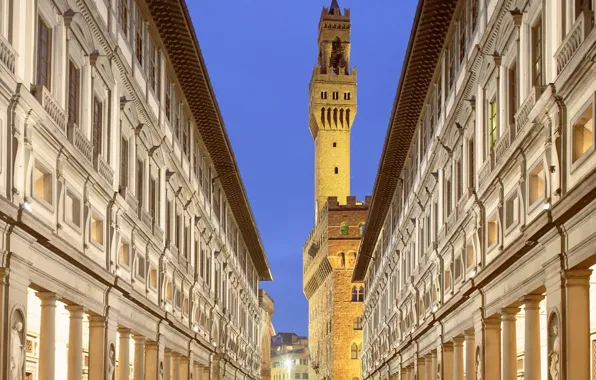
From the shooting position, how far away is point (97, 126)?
28.2m

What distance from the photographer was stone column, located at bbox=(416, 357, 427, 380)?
47625 mm

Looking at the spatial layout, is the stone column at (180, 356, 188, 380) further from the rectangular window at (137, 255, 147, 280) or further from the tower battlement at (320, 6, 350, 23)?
the tower battlement at (320, 6, 350, 23)

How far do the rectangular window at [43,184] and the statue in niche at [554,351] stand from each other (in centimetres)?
1049

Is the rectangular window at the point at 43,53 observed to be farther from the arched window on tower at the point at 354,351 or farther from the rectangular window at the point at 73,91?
the arched window on tower at the point at 354,351

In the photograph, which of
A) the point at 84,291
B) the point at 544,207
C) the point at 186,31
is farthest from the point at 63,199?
the point at 186,31

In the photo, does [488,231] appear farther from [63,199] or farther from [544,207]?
[63,199]

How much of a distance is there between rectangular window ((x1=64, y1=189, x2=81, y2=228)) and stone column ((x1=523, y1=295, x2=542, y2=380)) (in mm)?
10481

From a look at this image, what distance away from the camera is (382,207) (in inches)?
2657

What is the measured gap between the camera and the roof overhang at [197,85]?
120ft

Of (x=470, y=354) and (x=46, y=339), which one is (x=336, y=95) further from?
(x=46, y=339)

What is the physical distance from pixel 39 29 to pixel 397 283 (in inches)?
1572

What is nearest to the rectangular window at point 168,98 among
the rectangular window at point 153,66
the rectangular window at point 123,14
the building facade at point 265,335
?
the rectangular window at point 153,66

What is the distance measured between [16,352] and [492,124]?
14.8 metres

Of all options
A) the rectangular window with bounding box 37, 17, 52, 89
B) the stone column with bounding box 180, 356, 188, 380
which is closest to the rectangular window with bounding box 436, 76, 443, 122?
the stone column with bounding box 180, 356, 188, 380
